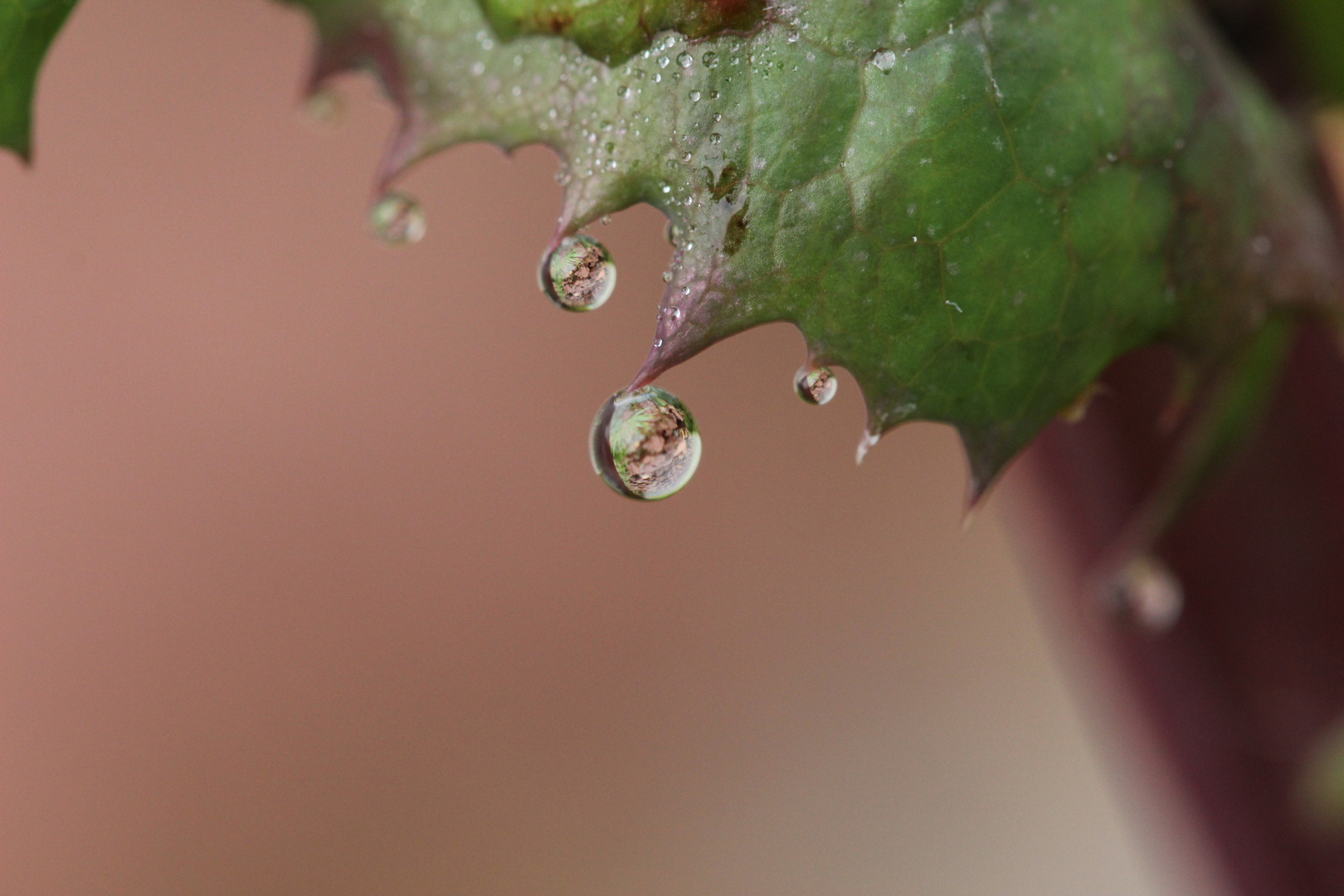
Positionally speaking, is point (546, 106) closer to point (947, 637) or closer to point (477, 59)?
point (477, 59)

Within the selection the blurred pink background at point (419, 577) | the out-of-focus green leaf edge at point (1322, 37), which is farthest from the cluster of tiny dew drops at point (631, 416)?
the blurred pink background at point (419, 577)

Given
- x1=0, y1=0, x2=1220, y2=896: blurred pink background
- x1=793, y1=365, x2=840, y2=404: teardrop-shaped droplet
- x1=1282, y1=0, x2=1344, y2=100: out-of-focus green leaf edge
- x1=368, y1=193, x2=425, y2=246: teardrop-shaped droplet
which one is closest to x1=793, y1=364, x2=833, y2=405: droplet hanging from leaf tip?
x1=793, y1=365, x2=840, y2=404: teardrop-shaped droplet

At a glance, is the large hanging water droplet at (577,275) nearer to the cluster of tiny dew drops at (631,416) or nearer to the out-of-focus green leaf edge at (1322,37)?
the cluster of tiny dew drops at (631,416)

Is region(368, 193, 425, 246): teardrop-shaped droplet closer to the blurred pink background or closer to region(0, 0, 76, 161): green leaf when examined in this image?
region(0, 0, 76, 161): green leaf

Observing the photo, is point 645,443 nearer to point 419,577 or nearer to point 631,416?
point 631,416

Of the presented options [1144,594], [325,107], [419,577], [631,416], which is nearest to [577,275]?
[631,416]

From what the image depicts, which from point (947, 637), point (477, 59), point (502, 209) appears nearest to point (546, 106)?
point (477, 59)
